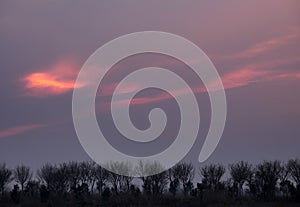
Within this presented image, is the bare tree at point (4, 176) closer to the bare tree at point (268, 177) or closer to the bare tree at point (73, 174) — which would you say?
the bare tree at point (73, 174)

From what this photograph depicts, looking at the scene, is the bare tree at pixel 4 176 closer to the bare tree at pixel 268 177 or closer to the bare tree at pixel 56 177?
the bare tree at pixel 56 177

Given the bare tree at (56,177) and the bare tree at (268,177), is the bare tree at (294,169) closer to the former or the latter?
the bare tree at (268,177)

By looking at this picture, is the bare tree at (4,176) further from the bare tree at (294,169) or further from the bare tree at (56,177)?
the bare tree at (294,169)

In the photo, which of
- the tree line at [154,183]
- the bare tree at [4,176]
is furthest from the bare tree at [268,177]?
the bare tree at [4,176]

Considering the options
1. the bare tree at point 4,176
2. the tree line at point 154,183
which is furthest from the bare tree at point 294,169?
the bare tree at point 4,176

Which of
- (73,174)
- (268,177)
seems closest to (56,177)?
(73,174)

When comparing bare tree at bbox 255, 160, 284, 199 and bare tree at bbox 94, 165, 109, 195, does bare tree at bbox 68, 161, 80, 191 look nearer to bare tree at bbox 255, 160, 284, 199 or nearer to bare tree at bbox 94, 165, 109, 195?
bare tree at bbox 94, 165, 109, 195

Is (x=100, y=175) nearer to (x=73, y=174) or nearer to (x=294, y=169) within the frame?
(x=73, y=174)

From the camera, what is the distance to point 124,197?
230ft

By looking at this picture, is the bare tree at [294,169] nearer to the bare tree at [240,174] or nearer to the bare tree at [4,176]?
the bare tree at [240,174]

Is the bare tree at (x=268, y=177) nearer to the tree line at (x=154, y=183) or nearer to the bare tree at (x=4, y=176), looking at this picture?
the tree line at (x=154, y=183)

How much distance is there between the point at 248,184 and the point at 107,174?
23890 millimetres

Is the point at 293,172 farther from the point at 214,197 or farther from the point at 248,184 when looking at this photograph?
the point at 214,197

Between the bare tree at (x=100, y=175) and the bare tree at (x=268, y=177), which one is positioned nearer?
the bare tree at (x=268, y=177)
